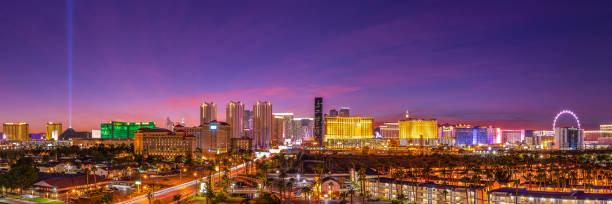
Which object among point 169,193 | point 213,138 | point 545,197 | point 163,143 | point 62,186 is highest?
point 213,138

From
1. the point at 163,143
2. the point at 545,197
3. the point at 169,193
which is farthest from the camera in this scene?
the point at 163,143

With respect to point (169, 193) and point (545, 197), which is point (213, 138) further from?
point (545, 197)

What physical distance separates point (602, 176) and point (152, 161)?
89388 mm

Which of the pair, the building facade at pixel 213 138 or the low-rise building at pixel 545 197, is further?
the building facade at pixel 213 138

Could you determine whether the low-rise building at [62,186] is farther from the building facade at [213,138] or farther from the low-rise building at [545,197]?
the building facade at [213,138]

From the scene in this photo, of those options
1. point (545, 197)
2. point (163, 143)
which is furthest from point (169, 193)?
point (163, 143)

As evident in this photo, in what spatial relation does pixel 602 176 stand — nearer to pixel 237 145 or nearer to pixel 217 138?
pixel 217 138

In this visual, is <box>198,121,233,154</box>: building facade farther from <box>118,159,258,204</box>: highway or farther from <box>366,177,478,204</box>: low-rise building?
<box>366,177,478,204</box>: low-rise building

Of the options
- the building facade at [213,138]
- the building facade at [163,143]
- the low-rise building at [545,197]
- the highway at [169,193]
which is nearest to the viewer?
the low-rise building at [545,197]

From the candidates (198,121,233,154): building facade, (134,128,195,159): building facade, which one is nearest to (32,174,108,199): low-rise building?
(134,128,195,159): building facade

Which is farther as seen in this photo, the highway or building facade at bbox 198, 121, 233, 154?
building facade at bbox 198, 121, 233, 154

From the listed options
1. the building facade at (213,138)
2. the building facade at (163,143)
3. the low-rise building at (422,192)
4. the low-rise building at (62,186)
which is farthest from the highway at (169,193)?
the building facade at (213,138)

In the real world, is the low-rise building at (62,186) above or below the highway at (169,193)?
above

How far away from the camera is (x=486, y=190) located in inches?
1992
